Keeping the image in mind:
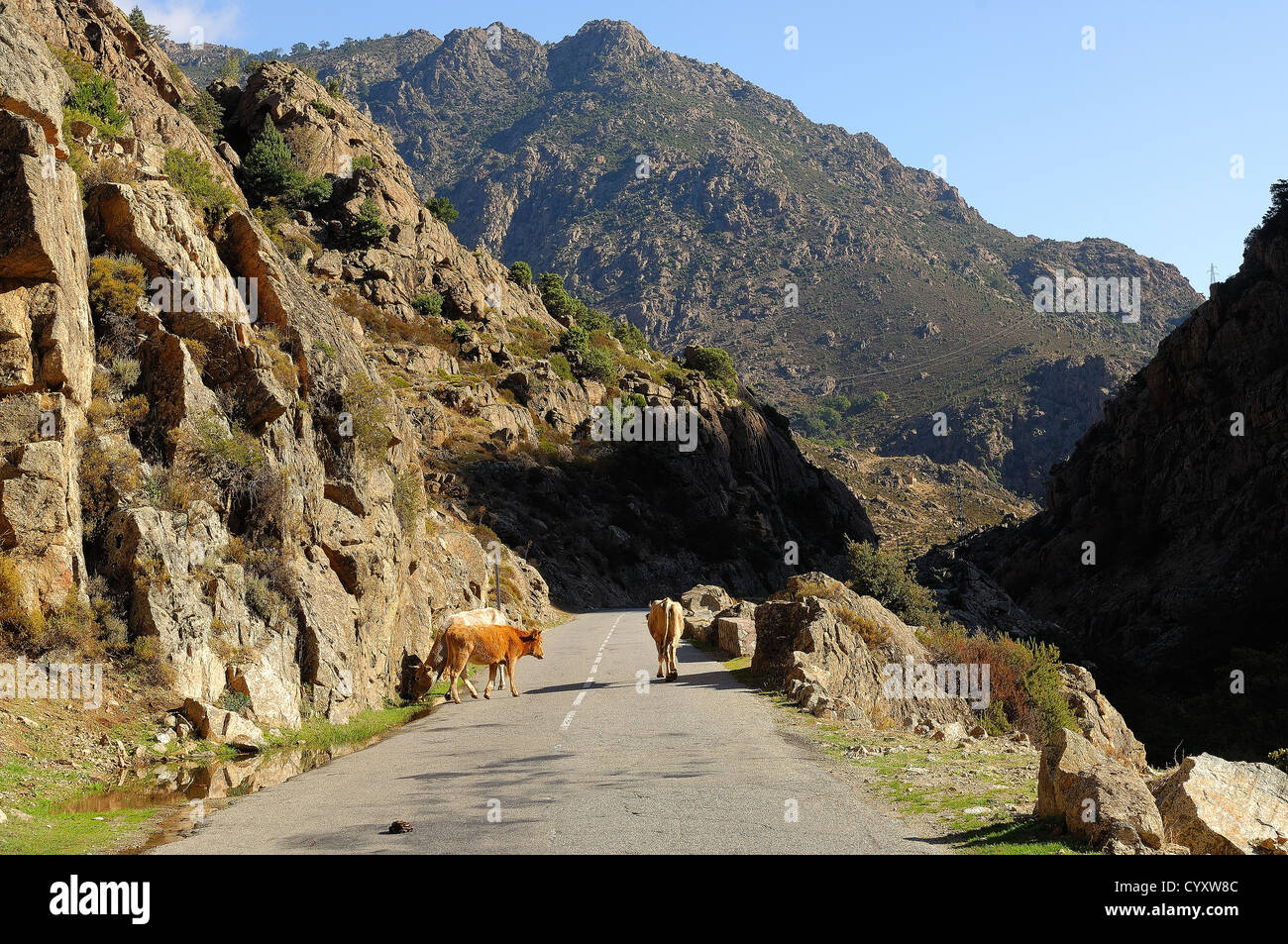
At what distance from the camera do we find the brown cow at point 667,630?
19.7 meters

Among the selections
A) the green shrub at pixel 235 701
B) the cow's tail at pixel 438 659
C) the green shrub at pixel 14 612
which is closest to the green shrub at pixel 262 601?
the green shrub at pixel 235 701

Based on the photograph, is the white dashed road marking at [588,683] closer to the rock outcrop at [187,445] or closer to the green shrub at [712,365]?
the rock outcrop at [187,445]

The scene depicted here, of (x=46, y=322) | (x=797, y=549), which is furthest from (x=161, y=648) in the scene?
(x=797, y=549)

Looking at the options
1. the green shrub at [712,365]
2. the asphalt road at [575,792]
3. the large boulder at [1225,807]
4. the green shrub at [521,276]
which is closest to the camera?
the asphalt road at [575,792]

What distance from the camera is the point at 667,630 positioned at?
1977cm

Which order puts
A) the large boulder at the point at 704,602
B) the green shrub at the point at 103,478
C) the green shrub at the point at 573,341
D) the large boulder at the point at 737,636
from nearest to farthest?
1. the green shrub at the point at 103,478
2. the large boulder at the point at 737,636
3. the large boulder at the point at 704,602
4. the green shrub at the point at 573,341

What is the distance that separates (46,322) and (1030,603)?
60.6m

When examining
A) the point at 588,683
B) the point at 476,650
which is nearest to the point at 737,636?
the point at 588,683

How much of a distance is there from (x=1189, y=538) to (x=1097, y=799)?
56.3m

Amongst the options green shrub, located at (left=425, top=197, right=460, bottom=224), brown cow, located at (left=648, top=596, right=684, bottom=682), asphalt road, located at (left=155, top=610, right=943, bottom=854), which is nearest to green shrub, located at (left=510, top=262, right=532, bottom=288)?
green shrub, located at (left=425, top=197, right=460, bottom=224)

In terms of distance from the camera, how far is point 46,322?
13.3 m

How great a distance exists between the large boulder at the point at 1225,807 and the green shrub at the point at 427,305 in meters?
74.0

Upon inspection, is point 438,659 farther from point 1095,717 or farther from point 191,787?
point 1095,717

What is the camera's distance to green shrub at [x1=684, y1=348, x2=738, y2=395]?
109 m
